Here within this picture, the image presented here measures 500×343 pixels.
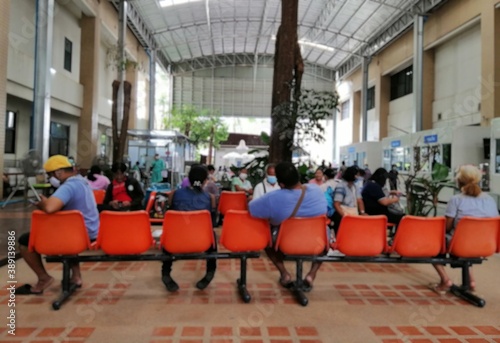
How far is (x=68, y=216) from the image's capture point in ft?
11.0

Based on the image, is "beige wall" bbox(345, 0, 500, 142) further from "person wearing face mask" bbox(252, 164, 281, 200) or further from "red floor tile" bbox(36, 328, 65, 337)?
"red floor tile" bbox(36, 328, 65, 337)

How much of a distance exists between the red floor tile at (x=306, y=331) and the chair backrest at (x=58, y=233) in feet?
6.46

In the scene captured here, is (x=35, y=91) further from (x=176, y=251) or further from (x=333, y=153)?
(x=333, y=153)

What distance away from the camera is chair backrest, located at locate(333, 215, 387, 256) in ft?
11.8

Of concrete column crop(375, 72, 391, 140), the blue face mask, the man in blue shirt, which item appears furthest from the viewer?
concrete column crop(375, 72, 391, 140)

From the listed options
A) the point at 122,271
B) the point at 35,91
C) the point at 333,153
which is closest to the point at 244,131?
the point at 333,153

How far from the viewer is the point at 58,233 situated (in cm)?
337

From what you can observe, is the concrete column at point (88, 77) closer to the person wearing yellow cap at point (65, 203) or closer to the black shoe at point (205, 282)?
the person wearing yellow cap at point (65, 203)

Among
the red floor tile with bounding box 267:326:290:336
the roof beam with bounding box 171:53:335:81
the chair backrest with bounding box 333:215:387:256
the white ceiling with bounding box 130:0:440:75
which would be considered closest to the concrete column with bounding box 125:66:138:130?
the white ceiling with bounding box 130:0:440:75

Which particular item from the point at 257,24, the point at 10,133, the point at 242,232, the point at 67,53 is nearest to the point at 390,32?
the point at 257,24

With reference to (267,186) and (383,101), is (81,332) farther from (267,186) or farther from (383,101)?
(383,101)

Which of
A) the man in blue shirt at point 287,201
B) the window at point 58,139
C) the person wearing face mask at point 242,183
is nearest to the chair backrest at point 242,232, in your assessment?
the man in blue shirt at point 287,201

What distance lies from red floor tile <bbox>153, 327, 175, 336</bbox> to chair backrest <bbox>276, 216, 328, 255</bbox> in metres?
1.23

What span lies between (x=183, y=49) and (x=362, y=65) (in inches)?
560
